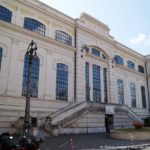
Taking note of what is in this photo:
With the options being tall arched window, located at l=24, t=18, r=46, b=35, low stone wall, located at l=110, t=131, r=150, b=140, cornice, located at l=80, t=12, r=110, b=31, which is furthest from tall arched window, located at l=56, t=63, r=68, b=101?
cornice, located at l=80, t=12, r=110, b=31

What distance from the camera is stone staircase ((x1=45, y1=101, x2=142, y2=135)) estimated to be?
19.6 meters

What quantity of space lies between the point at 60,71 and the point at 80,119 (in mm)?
7286

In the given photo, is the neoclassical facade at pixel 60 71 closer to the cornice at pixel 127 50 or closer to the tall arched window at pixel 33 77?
the tall arched window at pixel 33 77

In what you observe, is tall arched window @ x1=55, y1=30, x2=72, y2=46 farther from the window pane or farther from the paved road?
the paved road

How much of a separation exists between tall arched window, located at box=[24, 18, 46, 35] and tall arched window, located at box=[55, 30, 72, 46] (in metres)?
2.19

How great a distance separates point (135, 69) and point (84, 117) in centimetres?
2219

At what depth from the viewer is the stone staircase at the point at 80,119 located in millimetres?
19639

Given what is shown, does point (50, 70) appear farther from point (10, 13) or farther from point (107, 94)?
point (107, 94)

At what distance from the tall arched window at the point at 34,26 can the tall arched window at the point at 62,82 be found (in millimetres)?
5049

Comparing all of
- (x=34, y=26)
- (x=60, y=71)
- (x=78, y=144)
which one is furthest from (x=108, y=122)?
(x=34, y=26)

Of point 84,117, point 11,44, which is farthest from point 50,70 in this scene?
point 84,117

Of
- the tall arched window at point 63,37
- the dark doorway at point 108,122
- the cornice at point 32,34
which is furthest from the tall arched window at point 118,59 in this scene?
the dark doorway at point 108,122

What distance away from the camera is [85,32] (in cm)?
2980

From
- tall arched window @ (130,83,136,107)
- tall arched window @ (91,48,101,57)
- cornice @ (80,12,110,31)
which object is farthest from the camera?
tall arched window @ (130,83,136,107)
